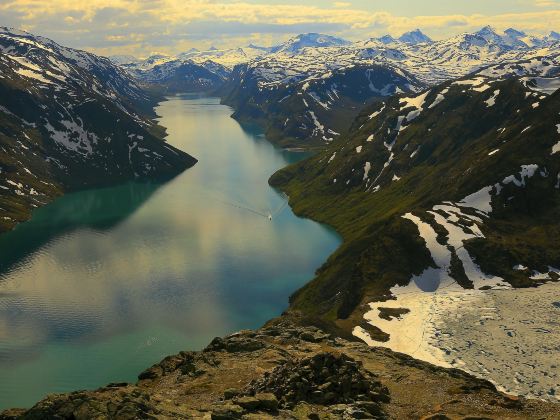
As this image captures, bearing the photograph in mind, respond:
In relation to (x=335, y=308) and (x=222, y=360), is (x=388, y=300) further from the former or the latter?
(x=222, y=360)

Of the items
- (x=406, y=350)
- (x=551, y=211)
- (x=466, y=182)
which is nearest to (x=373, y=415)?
(x=406, y=350)

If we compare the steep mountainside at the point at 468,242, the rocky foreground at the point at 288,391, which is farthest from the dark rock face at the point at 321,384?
the steep mountainside at the point at 468,242

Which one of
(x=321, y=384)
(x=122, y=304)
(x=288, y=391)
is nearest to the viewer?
(x=288, y=391)

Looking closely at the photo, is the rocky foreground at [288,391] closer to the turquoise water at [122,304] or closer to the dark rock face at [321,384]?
the dark rock face at [321,384]

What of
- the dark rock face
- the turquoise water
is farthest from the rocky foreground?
the turquoise water

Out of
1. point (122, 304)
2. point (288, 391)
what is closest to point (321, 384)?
point (288, 391)

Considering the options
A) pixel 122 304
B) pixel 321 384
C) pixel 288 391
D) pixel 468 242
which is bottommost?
pixel 122 304

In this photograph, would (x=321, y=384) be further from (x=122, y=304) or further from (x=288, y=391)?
(x=122, y=304)
